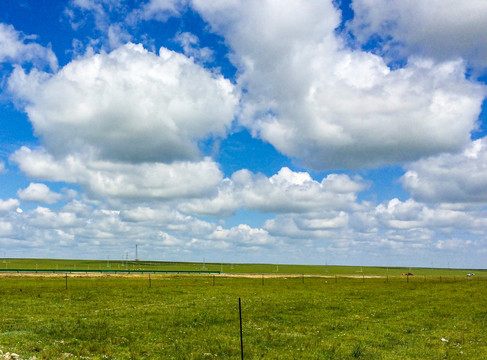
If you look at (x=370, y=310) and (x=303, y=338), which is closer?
(x=303, y=338)

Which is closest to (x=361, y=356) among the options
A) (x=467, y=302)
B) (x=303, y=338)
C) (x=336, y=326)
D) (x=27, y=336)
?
(x=303, y=338)

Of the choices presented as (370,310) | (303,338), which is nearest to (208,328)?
(303,338)

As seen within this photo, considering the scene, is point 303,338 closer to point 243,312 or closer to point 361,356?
point 361,356

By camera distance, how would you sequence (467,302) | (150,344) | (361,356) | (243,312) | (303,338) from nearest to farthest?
1. (361,356)
2. (150,344)
3. (303,338)
4. (243,312)
5. (467,302)

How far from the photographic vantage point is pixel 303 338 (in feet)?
83.3

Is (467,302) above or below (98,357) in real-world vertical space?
below

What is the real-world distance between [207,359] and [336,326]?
13782 mm

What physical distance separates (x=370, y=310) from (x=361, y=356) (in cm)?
1927

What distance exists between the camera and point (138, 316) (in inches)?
1304

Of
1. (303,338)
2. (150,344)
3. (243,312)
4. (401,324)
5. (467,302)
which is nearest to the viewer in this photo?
(150,344)

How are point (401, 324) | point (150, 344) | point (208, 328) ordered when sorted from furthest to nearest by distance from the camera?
point (401, 324)
point (208, 328)
point (150, 344)

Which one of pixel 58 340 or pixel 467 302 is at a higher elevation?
pixel 58 340

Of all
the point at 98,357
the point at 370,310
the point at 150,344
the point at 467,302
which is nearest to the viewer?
the point at 98,357

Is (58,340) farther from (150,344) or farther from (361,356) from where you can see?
(361,356)
